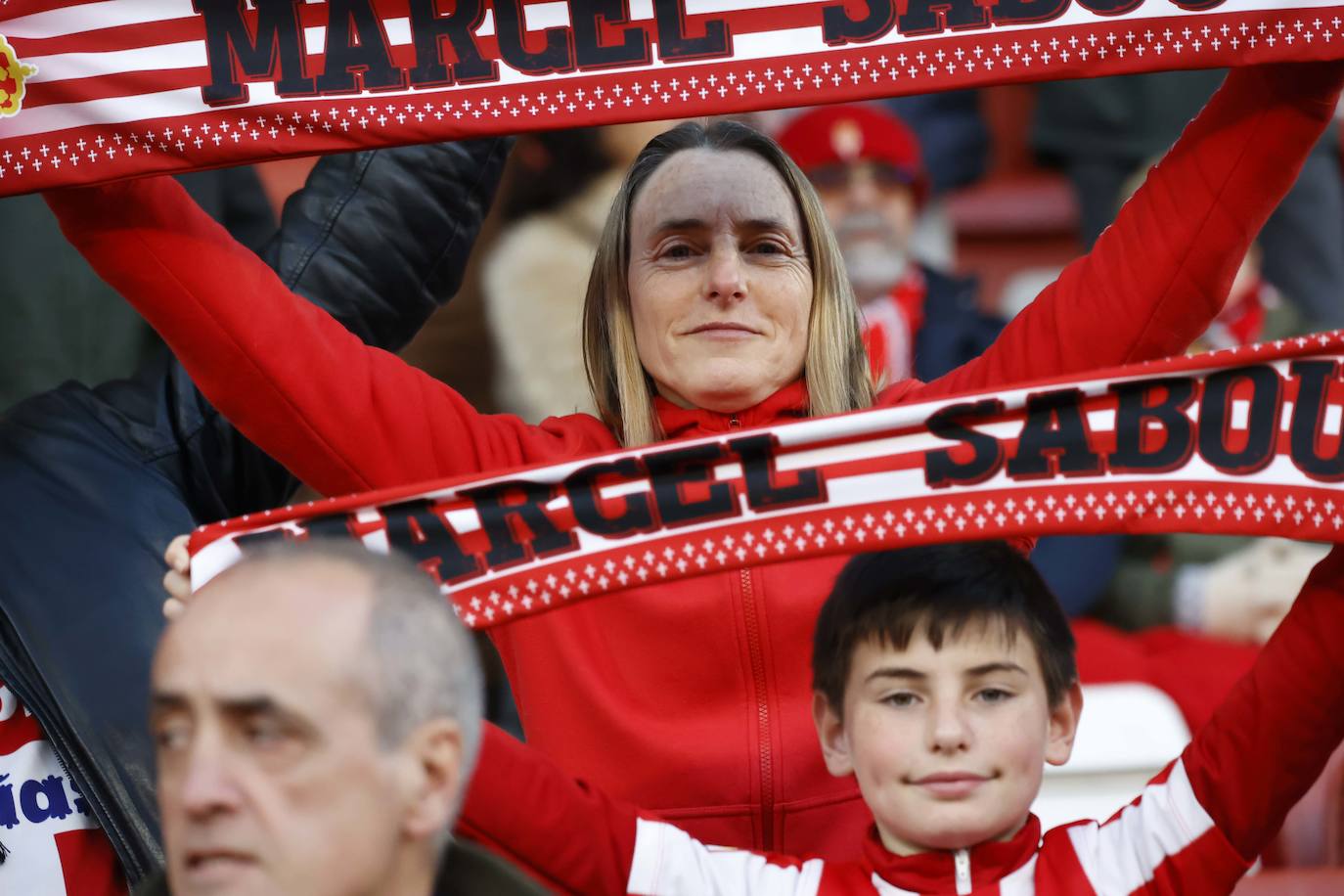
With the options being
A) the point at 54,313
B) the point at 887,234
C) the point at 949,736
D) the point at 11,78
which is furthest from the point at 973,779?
the point at 887,234

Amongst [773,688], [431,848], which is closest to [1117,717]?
[773,688]

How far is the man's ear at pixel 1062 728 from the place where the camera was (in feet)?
6.48

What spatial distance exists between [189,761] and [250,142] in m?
0.82

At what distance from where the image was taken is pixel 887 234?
16.8 ft

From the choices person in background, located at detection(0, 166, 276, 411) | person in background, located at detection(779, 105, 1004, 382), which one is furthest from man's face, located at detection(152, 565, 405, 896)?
person in background, located at detection(779, 105, 1004, 382)

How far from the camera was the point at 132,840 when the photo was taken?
2113mm

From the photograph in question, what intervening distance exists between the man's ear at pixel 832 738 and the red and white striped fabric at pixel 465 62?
64 cm

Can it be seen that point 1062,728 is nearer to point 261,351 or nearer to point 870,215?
point 261,351

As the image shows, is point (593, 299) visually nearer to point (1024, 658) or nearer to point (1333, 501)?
point (1024, 658)

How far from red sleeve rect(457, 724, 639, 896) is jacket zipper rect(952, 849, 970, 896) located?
319 mm

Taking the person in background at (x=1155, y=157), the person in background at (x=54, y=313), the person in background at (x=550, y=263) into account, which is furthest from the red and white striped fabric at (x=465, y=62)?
the person in background at (x=1155, y=157)

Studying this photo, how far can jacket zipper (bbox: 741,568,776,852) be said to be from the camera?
7.09 feet

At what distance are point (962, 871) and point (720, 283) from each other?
2.47 feet

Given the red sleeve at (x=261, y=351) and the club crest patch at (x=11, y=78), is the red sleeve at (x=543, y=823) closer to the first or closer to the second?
the red sleeve at (x=261, y=351)
